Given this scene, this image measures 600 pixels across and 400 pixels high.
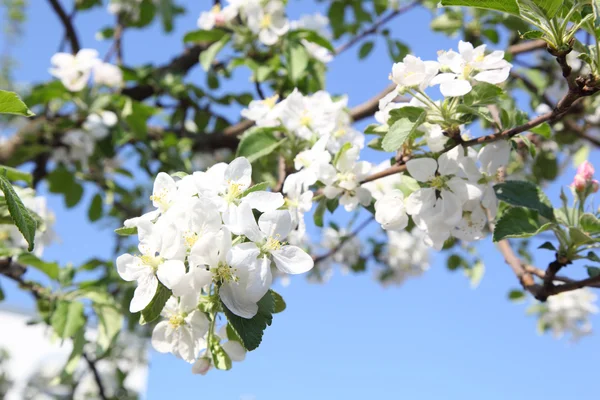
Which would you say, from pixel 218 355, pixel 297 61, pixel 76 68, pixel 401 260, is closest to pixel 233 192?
pixel 218 355

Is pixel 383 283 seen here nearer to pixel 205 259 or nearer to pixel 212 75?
pixel 212 75

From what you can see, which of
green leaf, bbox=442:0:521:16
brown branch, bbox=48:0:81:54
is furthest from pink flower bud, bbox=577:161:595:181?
brown branch, bbox=48:0:81:54

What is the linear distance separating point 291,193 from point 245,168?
20 cm

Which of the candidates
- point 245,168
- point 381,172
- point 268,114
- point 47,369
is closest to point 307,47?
point 268,114

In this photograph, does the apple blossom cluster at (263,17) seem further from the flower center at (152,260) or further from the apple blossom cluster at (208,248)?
the flower center at (152,260)

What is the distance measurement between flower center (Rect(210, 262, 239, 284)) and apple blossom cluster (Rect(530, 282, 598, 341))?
297cm

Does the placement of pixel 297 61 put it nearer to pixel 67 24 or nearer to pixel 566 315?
pixel 67 24

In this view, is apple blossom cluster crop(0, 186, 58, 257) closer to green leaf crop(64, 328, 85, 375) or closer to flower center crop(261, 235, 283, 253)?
green leaf crop(64, 328, 85, 375)

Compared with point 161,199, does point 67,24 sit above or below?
below

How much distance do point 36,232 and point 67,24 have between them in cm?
126

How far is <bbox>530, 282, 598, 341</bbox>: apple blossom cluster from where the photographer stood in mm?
3414

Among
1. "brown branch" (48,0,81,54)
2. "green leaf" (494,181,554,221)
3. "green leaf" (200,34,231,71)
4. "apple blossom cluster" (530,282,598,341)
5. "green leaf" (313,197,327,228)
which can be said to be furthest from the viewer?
"apple blossom cluster" (530,282,598,341)

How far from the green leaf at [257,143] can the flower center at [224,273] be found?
0.52 meters

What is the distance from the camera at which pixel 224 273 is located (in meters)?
0.86
